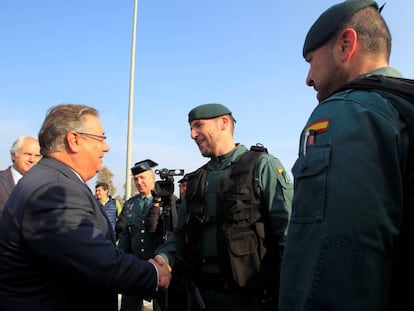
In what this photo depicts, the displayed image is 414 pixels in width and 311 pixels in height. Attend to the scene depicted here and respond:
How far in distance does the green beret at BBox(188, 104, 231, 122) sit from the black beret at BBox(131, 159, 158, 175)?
3.20 m

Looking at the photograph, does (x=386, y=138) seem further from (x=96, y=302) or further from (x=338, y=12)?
(x=96, y=302)

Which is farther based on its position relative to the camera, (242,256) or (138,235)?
(138,235)

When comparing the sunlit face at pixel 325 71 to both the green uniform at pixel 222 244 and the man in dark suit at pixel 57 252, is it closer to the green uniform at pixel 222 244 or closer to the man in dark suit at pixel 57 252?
the man in dark suit at pixel 57 252

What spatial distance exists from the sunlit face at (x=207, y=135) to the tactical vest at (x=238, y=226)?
420 millimetres

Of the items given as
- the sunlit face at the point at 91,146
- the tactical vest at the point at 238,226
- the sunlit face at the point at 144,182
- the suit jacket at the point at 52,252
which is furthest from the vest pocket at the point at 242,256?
the sunlit face at the point at 144,182

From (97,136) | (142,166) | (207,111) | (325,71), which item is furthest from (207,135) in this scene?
(142,166)

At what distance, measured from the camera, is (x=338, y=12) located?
129 centimetres

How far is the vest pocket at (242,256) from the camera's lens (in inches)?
103

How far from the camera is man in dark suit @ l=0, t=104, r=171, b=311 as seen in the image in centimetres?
182

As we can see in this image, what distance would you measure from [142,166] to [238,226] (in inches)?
160

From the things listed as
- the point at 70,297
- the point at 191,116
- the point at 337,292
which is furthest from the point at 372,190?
the point at 191,116

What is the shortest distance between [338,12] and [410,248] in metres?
0.81

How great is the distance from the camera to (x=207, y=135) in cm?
336

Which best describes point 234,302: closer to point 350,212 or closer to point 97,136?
point 97,136
